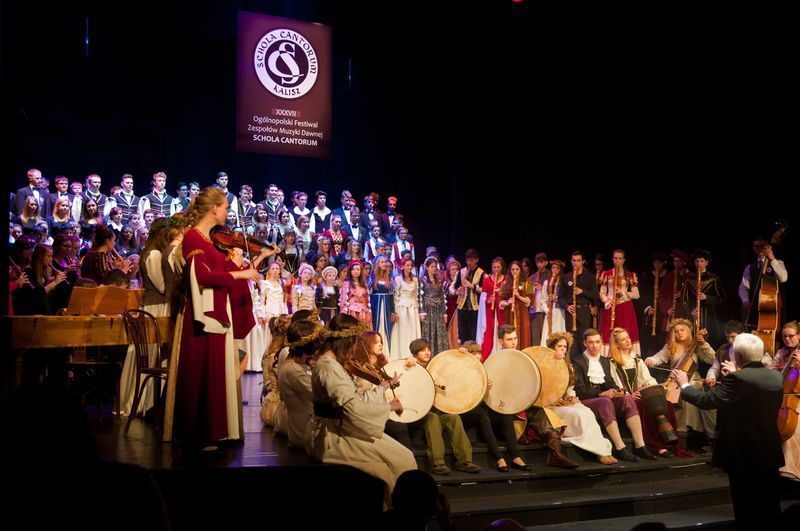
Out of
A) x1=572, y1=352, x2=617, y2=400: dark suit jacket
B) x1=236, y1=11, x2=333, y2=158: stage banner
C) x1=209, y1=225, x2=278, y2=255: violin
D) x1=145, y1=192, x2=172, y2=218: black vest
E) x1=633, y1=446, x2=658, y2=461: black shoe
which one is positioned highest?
x1=236, y1=11, x2=333, y2=158: stage banner

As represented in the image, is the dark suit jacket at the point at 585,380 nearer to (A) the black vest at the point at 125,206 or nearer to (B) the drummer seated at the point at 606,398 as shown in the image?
(B) the drummer seated at the point at 606,398

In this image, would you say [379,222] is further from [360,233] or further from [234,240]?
[234,240]

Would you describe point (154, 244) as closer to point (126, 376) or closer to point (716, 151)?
point (126, 376)

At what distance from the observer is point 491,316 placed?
35.3ft

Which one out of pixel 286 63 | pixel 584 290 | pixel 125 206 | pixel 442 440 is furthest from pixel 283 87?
pixel 442 440

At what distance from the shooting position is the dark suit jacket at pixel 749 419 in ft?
13.9

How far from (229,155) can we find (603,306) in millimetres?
7609

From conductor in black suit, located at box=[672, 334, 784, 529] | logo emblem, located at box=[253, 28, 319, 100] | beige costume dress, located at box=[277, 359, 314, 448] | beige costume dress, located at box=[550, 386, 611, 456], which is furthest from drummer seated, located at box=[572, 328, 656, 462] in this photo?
logo emblem, located at box=[253, 28, 319, 100]

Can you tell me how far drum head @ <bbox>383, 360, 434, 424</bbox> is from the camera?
5852mm

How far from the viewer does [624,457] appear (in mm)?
6426

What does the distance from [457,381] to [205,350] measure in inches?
99.2

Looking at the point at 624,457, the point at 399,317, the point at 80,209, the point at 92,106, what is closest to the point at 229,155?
the point at 92,106

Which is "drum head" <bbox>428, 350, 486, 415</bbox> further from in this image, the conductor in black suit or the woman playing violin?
the woman playing violin

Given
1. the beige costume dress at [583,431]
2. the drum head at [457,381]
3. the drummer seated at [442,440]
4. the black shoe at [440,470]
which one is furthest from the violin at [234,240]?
the beige costume dress at [583,431]
